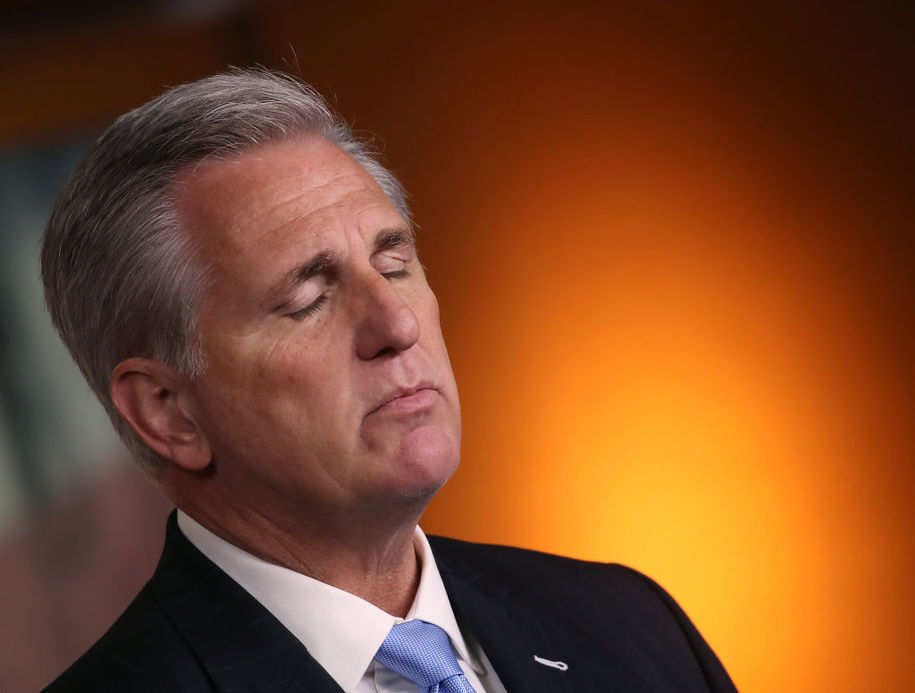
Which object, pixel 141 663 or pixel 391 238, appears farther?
pixel 391 238

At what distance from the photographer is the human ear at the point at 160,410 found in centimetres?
151

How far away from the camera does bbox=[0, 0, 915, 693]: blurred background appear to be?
2457mm

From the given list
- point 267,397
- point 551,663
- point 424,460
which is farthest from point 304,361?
point 551,663

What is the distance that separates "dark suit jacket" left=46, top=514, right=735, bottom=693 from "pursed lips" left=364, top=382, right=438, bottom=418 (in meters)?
0.30

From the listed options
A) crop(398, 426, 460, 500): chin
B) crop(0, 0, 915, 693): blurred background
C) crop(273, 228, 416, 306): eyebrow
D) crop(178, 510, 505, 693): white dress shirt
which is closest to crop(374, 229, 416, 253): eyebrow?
crop(273, 228, 416, 306): eyebrow

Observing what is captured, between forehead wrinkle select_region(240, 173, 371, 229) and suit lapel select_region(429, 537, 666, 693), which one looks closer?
forehead wrinkle select_region(240, 173, 371, 229)

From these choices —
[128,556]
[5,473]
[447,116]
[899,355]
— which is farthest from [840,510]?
[5,473]

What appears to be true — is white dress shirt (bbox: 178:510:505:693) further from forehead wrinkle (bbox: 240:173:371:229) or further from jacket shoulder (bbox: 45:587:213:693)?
forehead wrinkle (bbox: 240:173:371:229)

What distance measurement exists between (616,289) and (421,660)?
1418 mm

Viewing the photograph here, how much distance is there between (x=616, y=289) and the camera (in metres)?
2.71

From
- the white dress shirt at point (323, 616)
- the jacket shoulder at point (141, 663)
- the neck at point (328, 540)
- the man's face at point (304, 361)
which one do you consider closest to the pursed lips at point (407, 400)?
the man's face at point (304, 361)

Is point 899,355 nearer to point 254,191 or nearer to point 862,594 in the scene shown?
point 862,594

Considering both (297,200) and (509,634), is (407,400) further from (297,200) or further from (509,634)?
(509,634)

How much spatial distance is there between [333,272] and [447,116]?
4.72ft
